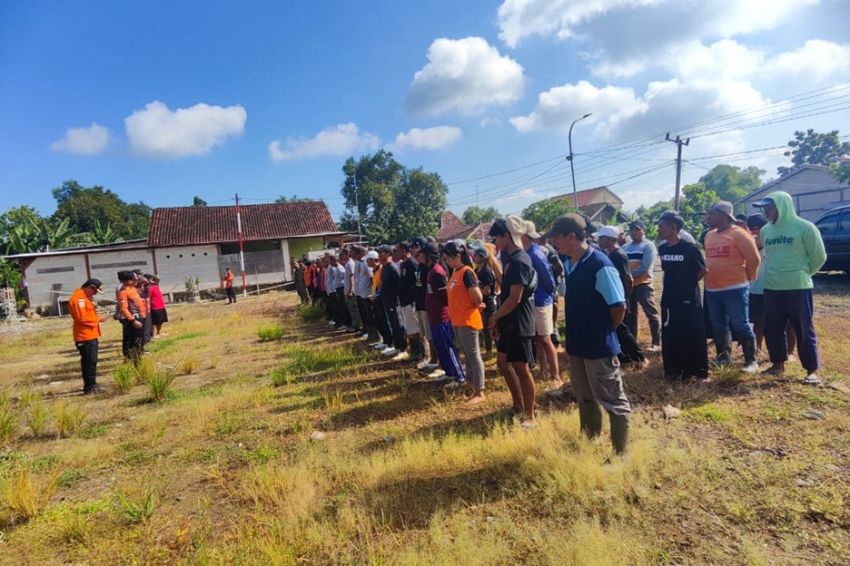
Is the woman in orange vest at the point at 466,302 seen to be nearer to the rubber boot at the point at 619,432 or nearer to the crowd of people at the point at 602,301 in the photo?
the crowd of people at the point at 602,301

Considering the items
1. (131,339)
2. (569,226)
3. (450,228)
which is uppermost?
(450,228)

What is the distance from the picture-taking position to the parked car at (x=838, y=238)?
10172mm

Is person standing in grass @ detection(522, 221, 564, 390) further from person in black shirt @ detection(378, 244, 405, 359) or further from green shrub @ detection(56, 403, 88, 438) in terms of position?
green shrub @ detection(56, 403, 88, 438)

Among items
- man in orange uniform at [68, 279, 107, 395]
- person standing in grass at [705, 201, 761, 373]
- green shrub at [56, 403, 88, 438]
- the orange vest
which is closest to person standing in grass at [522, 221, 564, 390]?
the orange vest

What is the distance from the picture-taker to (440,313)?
17.7 feet

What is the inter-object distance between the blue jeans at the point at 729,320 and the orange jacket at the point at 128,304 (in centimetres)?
848

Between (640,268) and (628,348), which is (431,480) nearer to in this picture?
(628,348)

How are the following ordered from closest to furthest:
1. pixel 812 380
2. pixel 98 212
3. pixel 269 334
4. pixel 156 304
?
1. pixel 812 380
2. pixel 269 334
3. pixel 156 304
4. pixel 98 212

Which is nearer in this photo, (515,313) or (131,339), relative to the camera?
(515,313)

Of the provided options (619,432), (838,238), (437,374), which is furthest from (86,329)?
(838,238)

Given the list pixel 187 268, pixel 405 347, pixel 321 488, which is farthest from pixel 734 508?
pixel 187 268

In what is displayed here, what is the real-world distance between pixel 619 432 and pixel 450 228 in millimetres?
46081

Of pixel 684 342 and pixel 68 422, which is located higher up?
pixel 684 342

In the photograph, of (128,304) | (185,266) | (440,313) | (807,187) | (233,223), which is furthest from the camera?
(233,223)
